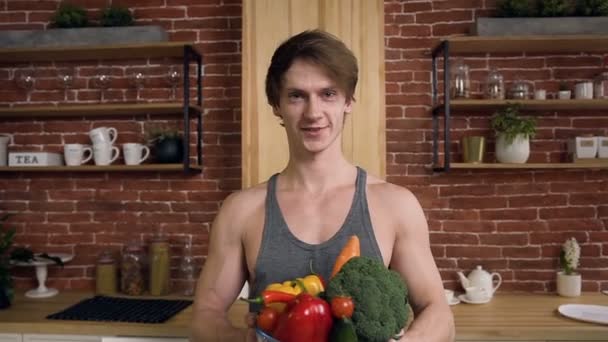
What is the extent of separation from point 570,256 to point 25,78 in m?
3.15

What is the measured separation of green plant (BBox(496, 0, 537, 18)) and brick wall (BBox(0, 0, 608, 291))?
0.59ft

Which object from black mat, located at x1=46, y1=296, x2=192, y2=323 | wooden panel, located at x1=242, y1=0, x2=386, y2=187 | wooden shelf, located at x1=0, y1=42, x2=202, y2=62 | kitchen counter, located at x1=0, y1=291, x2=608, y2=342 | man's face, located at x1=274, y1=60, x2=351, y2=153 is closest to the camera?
man's face, located at x1=274, y1=60, x2=351, y2=153

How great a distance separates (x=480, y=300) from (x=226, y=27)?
199 centimetres

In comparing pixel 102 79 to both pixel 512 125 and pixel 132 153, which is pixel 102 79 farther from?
pixel 512 125

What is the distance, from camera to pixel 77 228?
292 centimetres

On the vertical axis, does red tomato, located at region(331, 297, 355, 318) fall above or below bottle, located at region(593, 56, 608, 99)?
below

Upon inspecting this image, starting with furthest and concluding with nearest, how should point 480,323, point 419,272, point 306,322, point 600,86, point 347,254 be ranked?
point 600,86 → point 480,323 → point 419,272 → point 347,254 → point 306,322

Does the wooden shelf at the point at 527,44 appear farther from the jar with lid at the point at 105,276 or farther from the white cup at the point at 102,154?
the jar with lid at the point at 105,276

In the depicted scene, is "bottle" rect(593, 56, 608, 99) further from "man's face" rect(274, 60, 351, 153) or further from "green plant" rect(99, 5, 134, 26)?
"green plant" rect(99, 5, 134, 26)

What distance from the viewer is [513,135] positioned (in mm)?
2527

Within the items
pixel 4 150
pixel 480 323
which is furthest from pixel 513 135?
pixel 4 150

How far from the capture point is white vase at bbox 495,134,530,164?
2539mm

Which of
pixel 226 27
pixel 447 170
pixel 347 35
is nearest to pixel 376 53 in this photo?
pixel 347 35

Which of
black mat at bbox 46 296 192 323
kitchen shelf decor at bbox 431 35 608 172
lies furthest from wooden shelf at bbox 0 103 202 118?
kitchen shelf decor at bbox 431 35 608 172
